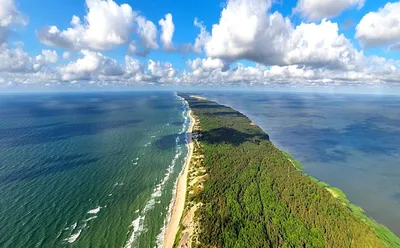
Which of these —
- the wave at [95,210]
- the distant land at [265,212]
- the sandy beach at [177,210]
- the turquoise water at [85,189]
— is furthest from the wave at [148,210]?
the wave at [95,210]

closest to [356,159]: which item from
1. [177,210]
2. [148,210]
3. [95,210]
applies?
[177,210]

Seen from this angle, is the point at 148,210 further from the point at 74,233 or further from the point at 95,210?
the point at 74,233

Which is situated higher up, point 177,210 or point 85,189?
point 85,189

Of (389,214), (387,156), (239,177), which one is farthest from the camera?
(387,156)

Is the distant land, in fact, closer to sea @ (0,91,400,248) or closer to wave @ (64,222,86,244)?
sea @ (0,91,400,248)

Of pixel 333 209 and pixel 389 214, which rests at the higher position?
pixel 333 209

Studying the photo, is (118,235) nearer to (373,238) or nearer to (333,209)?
(333,209)

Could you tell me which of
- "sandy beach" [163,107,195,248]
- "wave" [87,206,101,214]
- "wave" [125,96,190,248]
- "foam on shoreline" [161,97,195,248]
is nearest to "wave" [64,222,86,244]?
"wave" [87,206,101,214]

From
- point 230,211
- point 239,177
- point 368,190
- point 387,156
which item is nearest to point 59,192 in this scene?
point 230,211

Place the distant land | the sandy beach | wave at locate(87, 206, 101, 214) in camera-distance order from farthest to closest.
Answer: wave at locate(87, 206, 101, 214) → the sandy beach → the distant land
